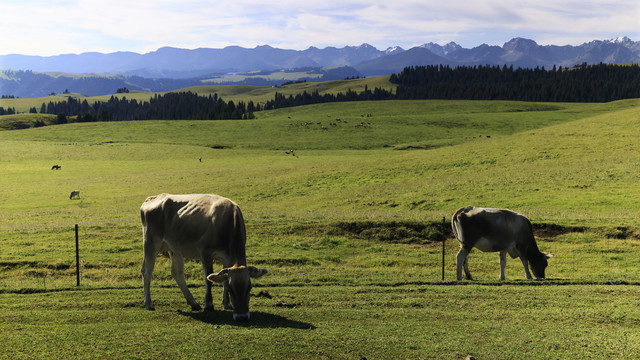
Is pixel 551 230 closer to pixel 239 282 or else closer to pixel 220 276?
pixel 239 282

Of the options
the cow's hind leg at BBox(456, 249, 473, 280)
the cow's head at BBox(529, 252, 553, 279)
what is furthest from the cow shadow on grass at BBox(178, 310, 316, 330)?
the cow's head at BBox(529, 252, 553, 279)

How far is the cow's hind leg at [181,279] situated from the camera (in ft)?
46.0

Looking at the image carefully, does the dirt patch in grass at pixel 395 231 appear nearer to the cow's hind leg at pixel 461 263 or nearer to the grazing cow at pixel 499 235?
the grazing cow at pixel 499 235

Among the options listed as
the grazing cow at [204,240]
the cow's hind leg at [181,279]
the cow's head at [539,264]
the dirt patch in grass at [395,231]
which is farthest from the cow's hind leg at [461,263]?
the cow's hind leg at [181,279]

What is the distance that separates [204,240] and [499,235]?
40.9 ft

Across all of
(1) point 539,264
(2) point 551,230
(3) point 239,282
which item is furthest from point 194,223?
(2) point 551,230

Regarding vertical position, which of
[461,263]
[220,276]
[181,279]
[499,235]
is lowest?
[461,263]

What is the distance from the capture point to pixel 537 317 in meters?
13.3

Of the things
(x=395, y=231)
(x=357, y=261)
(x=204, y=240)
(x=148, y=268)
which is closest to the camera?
(x=204, y=240)

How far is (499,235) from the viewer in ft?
65.9

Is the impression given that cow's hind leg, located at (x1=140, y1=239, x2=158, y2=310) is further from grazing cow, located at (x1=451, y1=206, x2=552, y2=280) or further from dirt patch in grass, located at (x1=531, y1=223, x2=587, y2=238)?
dirt patch in grass, located at (x1=531, y1=223, x2=587, y2=238)

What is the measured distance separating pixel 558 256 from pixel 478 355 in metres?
16.1

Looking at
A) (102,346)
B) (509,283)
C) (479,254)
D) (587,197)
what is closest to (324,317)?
(102,346)

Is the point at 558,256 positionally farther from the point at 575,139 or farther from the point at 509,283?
the point at 575,139
